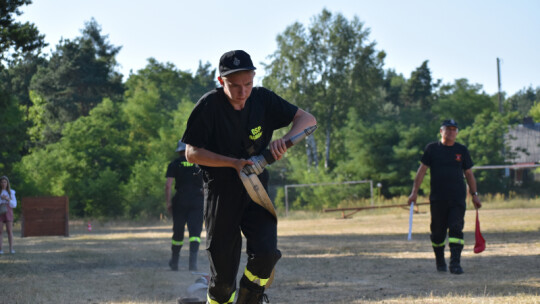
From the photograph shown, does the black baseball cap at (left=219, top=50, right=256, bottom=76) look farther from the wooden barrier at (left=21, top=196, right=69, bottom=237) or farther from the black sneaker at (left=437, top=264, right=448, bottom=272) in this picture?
the wooden barrier at (left=21, top=196, right=69, bottom=237)

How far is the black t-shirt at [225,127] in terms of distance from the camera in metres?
4.98

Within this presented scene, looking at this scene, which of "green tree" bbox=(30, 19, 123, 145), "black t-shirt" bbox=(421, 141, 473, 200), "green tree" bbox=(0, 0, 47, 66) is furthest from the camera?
"green tree" bbox=(30, 19, 123, 145)

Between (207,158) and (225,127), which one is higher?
(225,127)

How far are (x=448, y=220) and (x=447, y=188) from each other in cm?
47

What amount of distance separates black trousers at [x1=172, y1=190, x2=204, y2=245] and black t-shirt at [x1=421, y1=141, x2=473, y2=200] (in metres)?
3.68

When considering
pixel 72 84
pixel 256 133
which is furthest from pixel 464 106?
pixel 256 133

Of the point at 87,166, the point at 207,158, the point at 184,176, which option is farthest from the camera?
the point at 87,166

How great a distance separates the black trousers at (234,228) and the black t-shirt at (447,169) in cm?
581

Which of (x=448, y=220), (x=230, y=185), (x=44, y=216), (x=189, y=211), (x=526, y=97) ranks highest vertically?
(x=526, y=97)

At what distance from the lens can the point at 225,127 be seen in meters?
5.01

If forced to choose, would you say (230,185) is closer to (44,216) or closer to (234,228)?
(234,228)

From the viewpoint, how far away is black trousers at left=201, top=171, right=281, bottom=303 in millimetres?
4969

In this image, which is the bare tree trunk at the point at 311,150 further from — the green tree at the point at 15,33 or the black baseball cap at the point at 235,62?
Answer: the black baseball cap at the point at 235,62

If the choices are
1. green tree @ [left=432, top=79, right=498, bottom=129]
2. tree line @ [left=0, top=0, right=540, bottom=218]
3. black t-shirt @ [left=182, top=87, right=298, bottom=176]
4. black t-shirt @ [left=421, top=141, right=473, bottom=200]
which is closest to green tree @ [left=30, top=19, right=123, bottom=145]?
tree line @ [left=0, top=0, right=540, bottom=218]
